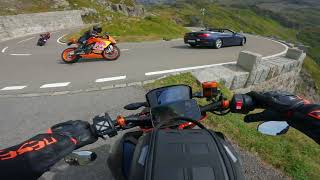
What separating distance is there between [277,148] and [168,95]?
3.43 meters

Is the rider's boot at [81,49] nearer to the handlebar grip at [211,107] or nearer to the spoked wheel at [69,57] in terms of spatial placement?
the spoked wheel at [69,57]

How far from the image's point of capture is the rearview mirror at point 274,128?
2.31 meters

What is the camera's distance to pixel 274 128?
2328 mm

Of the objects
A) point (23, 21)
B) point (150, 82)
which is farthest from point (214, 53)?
point (23, 21)

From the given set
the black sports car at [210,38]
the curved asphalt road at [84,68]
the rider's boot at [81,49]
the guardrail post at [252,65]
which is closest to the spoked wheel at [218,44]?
the black sports car at [210,38]

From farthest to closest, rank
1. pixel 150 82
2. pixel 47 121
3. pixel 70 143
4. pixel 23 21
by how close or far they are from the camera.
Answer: pixel 23 21, pixel 150 82, pixel 47 121, pixel 70 143

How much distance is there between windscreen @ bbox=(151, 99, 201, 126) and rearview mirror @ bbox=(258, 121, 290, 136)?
50 cm

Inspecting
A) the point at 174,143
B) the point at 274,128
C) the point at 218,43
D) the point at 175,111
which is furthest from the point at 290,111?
the point at 218,43

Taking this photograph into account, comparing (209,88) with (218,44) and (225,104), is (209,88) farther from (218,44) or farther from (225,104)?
(218,44)

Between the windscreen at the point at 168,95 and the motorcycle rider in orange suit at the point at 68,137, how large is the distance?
1.79 feet

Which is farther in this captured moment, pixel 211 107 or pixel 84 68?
pixel 84 68

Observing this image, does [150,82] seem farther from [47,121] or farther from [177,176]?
[177,176]

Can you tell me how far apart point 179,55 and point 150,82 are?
248 inches

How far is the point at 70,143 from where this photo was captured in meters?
1.90
